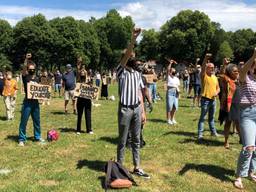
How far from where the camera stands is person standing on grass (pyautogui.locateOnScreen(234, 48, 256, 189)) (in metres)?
8.32

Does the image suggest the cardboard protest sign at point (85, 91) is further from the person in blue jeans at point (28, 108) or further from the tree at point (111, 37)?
the tree at point (111, 37)

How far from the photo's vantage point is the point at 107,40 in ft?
321

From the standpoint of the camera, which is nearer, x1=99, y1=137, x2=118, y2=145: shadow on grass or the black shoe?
the black shoe

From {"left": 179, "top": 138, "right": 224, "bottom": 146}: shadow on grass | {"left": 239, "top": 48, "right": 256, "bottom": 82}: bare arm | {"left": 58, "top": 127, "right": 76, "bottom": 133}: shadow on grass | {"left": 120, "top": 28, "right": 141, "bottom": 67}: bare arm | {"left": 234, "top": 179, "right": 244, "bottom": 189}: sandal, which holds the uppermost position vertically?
{"left": 120, "top": 28, "right": 141, "bottom": 67}: bare arm

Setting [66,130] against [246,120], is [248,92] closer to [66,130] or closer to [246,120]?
[246,120]

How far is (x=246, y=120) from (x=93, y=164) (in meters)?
3.35

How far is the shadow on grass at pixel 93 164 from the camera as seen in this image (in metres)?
9.49

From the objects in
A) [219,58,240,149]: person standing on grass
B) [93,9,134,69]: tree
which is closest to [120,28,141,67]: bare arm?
[219,58,240,149]: person standing on grass

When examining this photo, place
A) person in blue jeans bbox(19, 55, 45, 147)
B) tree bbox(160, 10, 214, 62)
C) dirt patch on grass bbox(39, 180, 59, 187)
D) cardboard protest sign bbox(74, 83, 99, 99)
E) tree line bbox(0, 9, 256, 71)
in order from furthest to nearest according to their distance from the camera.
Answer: tree bbox(160, 10, 214, 62), tree line bbox(0, 9, 256, 71), cardboard protest sign bbox(74, 83, 99, 99), person in blue jeans bbox(19, 55, 45, 147), dirt patch on grass bbox(39, 180, 59, 187)

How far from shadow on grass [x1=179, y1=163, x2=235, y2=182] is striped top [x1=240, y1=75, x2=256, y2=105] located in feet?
5.44

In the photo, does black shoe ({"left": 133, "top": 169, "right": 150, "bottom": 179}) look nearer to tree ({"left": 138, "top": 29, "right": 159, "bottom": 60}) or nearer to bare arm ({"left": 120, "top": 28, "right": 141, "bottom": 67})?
bare arm ({"left": 120, "top": 28, "right": 141, "bottom": 67})

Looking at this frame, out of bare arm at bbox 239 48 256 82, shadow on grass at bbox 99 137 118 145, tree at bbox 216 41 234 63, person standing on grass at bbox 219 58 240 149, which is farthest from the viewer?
tree at bbox 216 41 234 63

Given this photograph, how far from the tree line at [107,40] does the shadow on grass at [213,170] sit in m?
55.4

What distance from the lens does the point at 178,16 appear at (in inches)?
3516
